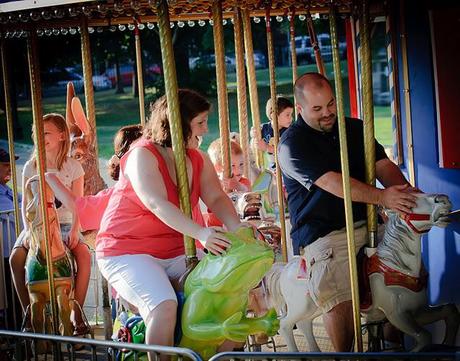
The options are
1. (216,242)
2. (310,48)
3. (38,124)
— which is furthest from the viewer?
(310,48)

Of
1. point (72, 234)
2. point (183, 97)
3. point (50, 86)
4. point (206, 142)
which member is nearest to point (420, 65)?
point (183, 97)

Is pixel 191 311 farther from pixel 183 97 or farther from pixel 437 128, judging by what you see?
pixel 437 128

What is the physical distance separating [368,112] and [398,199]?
453mm

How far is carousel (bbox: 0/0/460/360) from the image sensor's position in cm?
445

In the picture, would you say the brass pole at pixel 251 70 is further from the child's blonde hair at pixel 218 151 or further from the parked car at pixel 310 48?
the parked car at pixel 310 48

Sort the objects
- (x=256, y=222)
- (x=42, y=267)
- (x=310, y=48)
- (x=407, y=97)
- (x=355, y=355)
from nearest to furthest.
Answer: (x=355, y=355), (x=42, y=267), (x=407, y=97), (x=256, y=222), (x=310, y=48)

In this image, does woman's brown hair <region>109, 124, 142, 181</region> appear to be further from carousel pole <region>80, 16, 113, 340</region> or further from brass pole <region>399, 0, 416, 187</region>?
brass pole <region>399, 0, 416, 187</region>

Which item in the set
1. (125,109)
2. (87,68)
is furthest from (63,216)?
(125,109)

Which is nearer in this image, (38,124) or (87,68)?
(38,124)

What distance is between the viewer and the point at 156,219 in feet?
15.9

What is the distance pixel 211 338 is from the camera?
14.7ft

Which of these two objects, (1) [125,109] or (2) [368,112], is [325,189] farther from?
(1) [125,109]

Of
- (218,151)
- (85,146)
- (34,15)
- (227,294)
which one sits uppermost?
(34,15)

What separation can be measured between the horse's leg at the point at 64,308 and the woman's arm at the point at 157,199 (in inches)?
77.6
